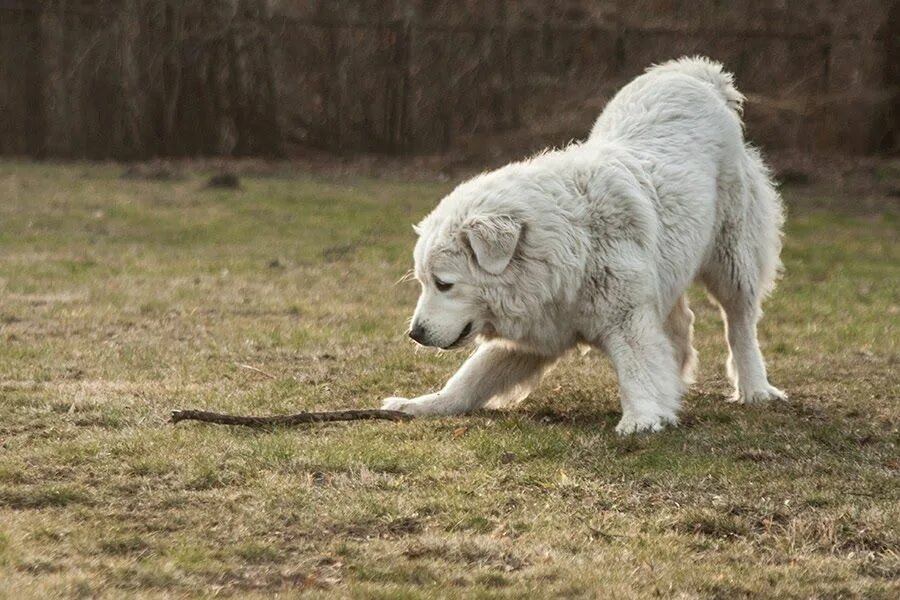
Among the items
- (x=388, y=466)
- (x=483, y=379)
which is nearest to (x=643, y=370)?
(x=483, y=379)

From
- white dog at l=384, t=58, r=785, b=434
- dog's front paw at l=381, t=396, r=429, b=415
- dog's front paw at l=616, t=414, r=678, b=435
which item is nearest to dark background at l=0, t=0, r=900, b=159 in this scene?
white dog at l=384, t=58, r=785, b=434

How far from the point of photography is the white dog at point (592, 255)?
693cm

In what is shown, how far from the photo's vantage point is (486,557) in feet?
16.2

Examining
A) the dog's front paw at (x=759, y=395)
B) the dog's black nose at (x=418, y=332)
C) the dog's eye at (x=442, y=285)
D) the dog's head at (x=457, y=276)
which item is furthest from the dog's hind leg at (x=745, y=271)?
the dog's black nose at (x=418, y=332)

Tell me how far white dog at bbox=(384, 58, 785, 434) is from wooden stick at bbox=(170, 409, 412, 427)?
0.74ft

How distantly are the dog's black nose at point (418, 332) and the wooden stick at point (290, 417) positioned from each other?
438 mm

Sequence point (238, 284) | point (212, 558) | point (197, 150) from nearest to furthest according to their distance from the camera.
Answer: point (212, 558)
point (238, 284)
point (197, 150)

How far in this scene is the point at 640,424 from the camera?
22.4ft

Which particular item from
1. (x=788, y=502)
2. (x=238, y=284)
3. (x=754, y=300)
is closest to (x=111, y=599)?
(x=788, y=502)

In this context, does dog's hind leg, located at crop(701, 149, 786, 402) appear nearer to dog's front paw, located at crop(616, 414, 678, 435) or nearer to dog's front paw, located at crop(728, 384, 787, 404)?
dog's front paw, located at crop(728, 384, 787, 404)

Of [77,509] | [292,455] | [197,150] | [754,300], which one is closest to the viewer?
[77,509]

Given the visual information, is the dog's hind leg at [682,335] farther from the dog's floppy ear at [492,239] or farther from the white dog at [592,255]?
the dog's floppy ear at [492,239]

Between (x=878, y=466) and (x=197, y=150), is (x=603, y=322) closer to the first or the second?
(x=878, y=466)

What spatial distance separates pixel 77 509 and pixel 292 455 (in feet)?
3.63
